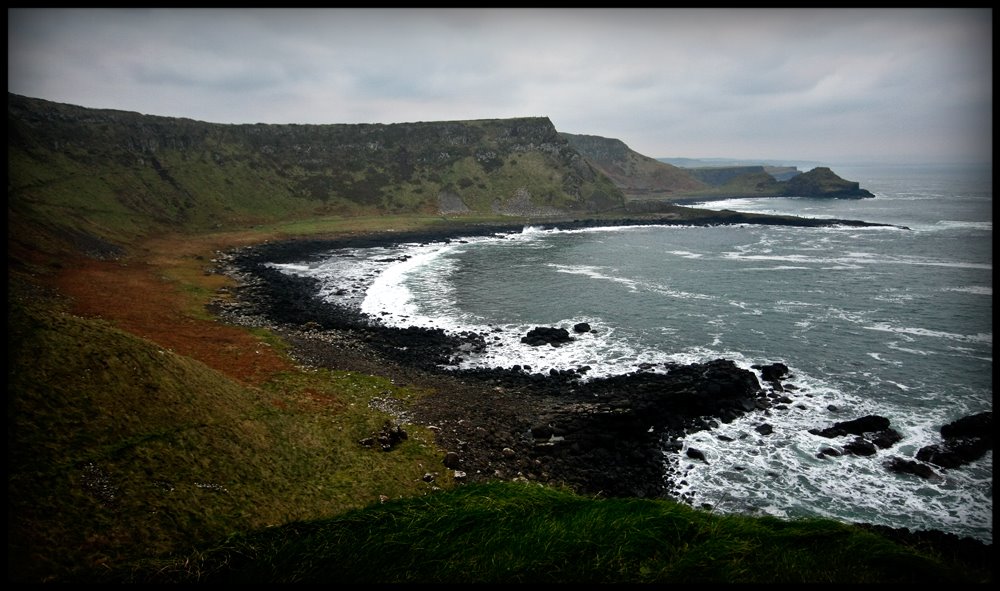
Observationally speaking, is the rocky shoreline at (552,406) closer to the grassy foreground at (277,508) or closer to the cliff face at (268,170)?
the grassy foreground at (277,508)

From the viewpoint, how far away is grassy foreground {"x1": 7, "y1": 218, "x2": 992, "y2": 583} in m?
6.16

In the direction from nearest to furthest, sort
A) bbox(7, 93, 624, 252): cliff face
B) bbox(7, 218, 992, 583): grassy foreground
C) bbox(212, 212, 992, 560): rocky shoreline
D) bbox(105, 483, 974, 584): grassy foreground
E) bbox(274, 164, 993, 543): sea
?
bbox(105, 483, 974, 584): grassy foreground < bbox(7, 218, 992, 583): grassy foreground < bbox(212, 212, 992, 560): rocky shoreline < bbox(274, 164, 993, 543): sea < bbox(7, 93, 624, 252): cliff face

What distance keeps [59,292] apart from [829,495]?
46.4 m

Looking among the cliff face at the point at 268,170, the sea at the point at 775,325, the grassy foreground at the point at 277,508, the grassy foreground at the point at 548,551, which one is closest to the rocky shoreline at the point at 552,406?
the sea at the point at 775,325

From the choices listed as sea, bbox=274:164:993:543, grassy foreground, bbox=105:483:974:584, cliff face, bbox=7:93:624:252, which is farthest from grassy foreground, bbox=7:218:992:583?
cliff face, bbox=7:93:624:252

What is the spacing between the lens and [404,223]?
107 meters

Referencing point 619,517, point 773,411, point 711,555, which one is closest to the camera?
point 711,555

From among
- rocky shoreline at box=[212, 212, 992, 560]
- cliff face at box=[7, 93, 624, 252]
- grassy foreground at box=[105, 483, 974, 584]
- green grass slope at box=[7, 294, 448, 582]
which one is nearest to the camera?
grassy foreground at box=[105, 483, 974, 584]

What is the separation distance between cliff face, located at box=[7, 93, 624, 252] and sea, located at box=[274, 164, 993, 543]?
4325 cm

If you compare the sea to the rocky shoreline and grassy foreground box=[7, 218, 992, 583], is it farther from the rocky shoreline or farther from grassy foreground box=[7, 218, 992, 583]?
grassy foreground box=[7, 218, 992, 583]

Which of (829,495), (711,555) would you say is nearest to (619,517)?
(711,555)

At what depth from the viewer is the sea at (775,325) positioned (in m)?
17.7

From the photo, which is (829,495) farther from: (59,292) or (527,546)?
(59,292)

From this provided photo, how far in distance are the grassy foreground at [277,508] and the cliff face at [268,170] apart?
55.0 meters
